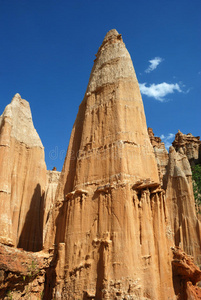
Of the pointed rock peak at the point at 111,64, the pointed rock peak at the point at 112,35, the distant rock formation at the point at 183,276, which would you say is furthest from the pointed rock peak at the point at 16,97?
the distant rock formation at the point at 183,276

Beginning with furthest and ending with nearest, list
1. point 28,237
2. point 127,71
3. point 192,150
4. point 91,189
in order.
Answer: point 192,150
point 28,237
point 127,71
point 91,189

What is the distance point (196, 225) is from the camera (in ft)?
84.1

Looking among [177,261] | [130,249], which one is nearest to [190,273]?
[177,261]

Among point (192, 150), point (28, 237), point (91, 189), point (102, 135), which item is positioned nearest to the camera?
point (91, 189)

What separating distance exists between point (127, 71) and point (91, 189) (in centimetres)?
799

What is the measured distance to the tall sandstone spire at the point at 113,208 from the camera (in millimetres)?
11977

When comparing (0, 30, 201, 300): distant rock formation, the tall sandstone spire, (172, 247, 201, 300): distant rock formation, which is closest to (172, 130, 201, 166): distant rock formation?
(0, 30, 201, 300): distant rock formation

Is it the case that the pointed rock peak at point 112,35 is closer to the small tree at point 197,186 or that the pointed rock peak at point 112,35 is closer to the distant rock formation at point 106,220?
the distant rock formation at point 106,220

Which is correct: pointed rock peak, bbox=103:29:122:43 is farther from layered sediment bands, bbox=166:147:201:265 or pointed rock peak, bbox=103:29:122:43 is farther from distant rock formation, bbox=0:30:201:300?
layered sediment bands, bbox=166:147:201:265

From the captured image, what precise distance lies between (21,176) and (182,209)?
48.9ft

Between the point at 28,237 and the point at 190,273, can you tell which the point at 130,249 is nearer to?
the point at 190,273

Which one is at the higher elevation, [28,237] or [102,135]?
[102,135]

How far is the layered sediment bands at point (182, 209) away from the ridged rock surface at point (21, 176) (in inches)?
480

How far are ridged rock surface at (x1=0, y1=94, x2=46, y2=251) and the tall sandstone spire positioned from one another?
523 cm
